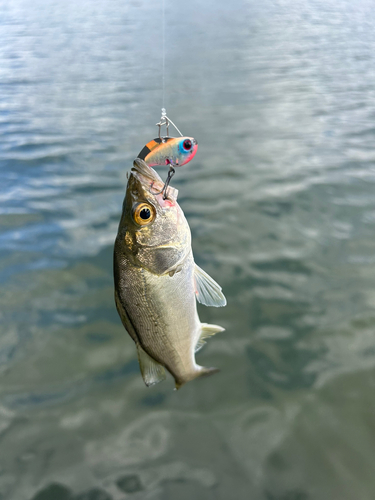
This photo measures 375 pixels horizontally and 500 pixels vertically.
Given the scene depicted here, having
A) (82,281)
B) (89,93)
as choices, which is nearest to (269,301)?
(82,281)

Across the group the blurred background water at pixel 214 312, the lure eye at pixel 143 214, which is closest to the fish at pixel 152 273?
the lure eye at pixel 143 214

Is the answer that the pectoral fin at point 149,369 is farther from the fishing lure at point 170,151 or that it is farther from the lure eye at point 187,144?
the lure eye at point 187,144

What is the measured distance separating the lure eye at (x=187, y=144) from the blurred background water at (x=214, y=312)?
7.79 feet

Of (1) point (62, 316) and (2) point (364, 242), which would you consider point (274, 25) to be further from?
(1) point (62, 316)

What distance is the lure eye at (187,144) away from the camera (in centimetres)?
242

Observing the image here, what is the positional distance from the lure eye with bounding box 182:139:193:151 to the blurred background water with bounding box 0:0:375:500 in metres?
2.38

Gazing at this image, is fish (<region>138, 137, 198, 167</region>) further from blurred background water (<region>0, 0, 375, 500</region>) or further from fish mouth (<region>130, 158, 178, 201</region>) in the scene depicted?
blurred background water (<region>0, 0, 375, 500</region>)

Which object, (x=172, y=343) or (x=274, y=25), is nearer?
(x=172, y=343)

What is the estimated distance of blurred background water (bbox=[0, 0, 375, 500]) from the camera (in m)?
3.32

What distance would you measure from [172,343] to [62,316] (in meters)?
2.46

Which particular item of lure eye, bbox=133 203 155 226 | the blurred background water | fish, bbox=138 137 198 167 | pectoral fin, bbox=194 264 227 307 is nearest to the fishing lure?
fish, bbox=138 137 198 167

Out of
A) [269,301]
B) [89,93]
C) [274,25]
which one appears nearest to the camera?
[269,301]

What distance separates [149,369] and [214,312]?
2001 millimetres

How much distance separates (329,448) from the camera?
3.32 m
